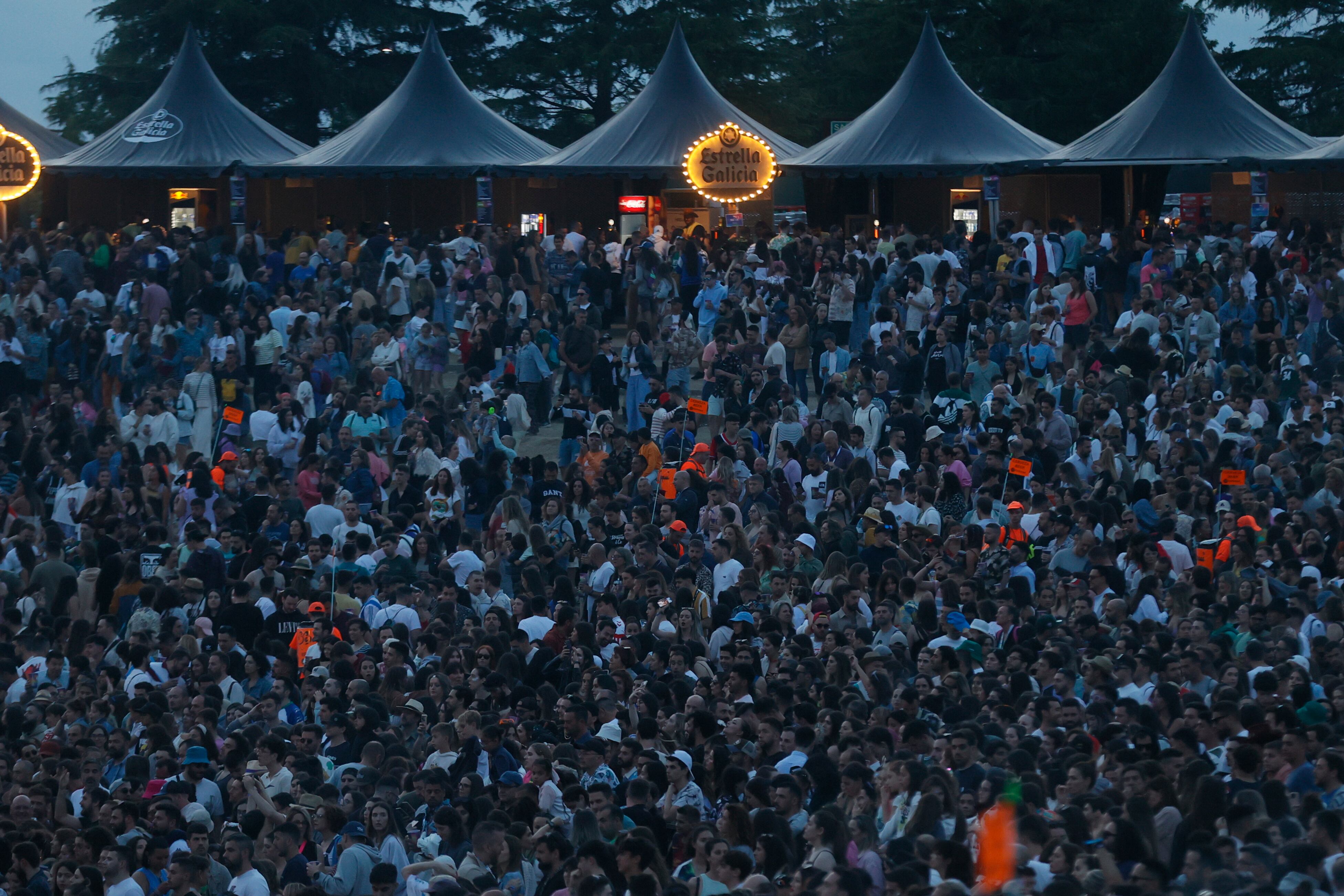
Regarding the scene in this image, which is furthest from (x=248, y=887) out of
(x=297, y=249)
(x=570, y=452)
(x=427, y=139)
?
(x=427, y=139)

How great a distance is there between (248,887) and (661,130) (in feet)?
71.7

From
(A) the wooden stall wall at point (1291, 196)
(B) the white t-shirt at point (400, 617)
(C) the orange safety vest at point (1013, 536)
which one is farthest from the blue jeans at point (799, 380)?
(A) the wooden stall wall at point (1291, 196)

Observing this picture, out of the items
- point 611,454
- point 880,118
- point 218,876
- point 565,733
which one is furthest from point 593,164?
→ point 218,876

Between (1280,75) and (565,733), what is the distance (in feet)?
129

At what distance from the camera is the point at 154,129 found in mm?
32281

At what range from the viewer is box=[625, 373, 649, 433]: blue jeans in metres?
20.1

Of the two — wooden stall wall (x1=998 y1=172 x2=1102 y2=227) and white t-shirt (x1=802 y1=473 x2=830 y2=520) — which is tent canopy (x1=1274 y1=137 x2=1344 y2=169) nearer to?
wooden stall wall (x1=998 y1=172 x2=1102 y2=227)

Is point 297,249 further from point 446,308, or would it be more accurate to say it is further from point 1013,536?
point 1013,536

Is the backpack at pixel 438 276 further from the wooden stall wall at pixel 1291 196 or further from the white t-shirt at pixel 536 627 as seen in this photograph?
the wooden stall wall at pixel 1291 196

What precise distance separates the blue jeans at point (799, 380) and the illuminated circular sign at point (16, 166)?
51.4 feet

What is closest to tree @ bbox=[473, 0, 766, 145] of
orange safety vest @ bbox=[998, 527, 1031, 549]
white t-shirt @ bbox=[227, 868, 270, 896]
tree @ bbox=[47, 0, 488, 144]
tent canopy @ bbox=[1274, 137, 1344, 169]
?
tree @ bbox=[47, 0, 488, 144]

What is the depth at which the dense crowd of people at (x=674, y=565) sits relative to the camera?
9.52 metres

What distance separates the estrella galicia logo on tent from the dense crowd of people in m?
5.88

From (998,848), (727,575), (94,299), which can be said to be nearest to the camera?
(998,848)
